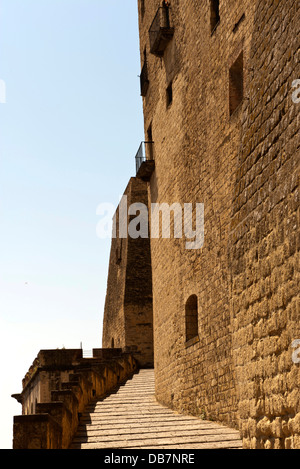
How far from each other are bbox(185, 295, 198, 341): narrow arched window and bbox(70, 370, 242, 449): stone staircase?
1.58 metres

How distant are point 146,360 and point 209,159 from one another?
42.8 feet

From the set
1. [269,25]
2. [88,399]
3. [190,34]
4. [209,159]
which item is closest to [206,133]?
[209,159]

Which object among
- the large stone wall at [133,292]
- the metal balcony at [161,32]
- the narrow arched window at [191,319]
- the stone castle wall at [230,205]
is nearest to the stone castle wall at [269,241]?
the stone castle wall at [230,205]

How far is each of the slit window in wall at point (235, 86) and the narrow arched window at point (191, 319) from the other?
158 inches

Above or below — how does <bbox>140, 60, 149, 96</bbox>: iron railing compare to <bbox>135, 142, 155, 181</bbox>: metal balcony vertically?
above

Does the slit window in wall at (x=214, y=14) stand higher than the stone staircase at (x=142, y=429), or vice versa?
the slit window in wall at (x=214, y=14)

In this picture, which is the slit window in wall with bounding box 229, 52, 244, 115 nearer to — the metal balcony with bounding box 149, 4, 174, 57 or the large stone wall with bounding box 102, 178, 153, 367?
the metal balcony with bounding box 149, 4, 174, 57

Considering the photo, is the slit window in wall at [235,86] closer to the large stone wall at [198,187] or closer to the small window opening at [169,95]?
the large stone wall at [198,187]

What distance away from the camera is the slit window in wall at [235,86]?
10.1 meters

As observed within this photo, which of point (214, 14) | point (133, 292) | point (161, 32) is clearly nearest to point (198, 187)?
point (214, 14)

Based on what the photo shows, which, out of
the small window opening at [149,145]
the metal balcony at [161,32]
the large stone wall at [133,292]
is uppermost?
the metal balcony at [161,32]

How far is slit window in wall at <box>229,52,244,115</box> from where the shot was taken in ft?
33.3

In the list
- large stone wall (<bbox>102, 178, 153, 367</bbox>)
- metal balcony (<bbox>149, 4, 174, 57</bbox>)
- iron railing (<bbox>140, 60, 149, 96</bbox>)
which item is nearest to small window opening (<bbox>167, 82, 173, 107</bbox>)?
metal balcony (<bbox>149, 4, 174, 57</bbox>)

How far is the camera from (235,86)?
402 inches
